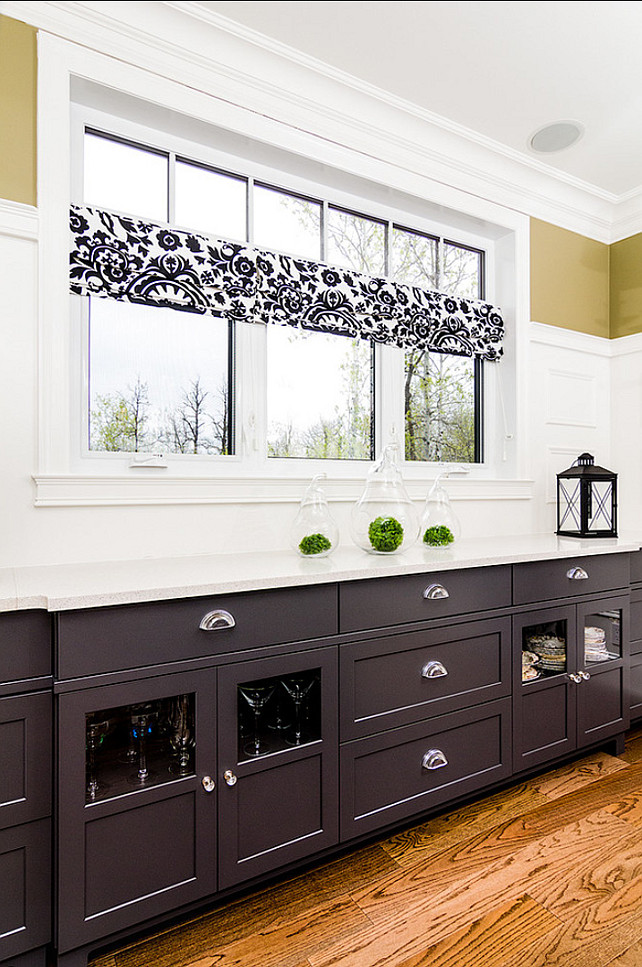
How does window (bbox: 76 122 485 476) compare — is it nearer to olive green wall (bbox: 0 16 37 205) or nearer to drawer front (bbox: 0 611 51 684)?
olive green wall (bbox: 0 16 37 205)

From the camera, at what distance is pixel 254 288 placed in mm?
2148

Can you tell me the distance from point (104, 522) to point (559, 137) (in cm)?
241

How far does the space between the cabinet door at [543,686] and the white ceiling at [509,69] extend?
1.80m

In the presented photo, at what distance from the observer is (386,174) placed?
8.09ft

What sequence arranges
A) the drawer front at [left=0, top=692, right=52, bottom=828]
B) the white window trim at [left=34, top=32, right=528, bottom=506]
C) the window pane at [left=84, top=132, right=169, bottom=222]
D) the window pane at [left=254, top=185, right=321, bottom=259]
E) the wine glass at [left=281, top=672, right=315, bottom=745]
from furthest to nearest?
the window pane at [left=254, top=185, right=321, bottom=259], the window pane at [left=84, top=132, right=169, bottom=222], the white window trim at [left=34, top=32, right=528, bottom=506], the wine glass at [left=281, top=672, right=315, bottom=745], the drawer front at [left=0, top=692, right=52, bottom=828]

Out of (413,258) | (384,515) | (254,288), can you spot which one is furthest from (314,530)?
(413,258)

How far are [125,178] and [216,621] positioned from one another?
4.98 ft

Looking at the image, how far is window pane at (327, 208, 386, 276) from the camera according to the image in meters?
2.50

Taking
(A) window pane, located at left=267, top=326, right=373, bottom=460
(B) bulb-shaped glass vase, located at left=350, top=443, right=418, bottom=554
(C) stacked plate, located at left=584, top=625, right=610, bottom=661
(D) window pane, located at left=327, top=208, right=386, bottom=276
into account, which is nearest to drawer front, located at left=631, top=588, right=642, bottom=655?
(C) stacked plate, located at left=584, top=625, right=610, bottom=661

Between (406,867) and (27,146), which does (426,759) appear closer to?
(406,867)

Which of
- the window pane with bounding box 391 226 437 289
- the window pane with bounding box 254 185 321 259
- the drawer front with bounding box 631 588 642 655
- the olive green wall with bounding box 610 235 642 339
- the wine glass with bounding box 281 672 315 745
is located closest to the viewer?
the wine glass with bounding box 281 672 315 745

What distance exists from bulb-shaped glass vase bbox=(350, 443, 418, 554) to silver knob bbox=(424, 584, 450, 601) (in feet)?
0.67

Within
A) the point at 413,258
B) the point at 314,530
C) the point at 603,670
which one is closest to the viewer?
the point at 314,530

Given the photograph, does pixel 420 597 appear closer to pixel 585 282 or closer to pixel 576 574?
pixel 576 574
